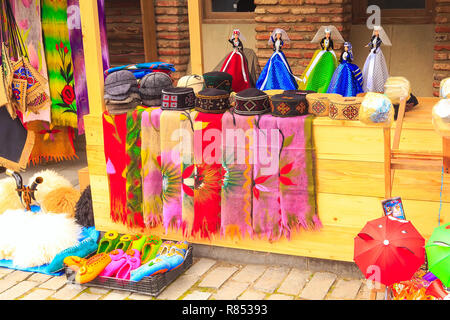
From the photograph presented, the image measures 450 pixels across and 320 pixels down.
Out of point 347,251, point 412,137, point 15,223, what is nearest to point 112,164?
point 15,223

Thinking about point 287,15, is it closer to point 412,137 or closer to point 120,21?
point 120,21

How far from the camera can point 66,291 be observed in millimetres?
3480

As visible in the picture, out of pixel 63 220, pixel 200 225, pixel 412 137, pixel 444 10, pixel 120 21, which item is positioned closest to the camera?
pixel 412 137

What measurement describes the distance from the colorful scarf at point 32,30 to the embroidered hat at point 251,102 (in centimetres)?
249

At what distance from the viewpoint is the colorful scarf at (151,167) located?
3.66 metres

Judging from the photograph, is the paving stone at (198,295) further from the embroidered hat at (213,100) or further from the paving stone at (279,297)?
the embroidered hat at (213,100)

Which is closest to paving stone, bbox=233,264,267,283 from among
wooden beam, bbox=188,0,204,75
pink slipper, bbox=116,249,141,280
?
pink slipper, bbox=116,249,141,280

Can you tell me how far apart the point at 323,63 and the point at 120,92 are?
4.48ft

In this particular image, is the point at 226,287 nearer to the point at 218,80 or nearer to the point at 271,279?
the point at 271,279

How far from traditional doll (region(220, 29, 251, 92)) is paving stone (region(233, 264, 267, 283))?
4.16 feet

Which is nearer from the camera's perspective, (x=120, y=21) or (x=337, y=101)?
(x=337, y=101)

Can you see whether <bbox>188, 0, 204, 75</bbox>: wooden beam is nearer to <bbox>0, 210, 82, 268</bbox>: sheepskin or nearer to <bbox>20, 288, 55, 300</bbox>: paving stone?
<bbox>0, 210, 82, 268</bbox>: sheepskin

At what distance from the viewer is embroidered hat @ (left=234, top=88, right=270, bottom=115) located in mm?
3426

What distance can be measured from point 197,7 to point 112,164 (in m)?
1.38
